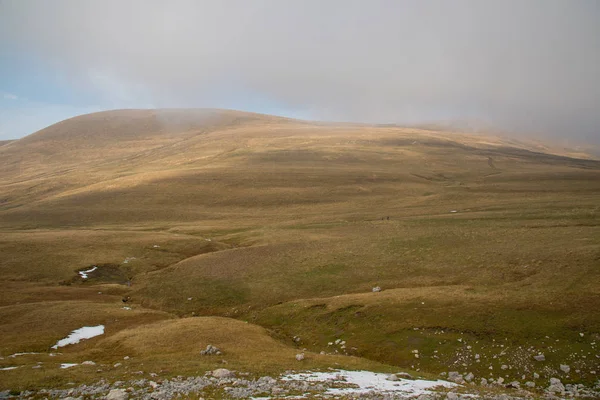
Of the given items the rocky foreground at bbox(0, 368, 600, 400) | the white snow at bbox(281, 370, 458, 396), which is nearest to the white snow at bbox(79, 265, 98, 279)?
the rocky foreground at bbox(0, 368, 600, 400)

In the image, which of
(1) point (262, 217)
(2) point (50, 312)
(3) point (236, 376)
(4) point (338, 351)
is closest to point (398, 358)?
(4) point (338, 351)

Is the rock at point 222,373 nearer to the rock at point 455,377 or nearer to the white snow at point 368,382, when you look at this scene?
the white snow at point 368,382

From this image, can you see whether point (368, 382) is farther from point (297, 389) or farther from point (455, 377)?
point (455, 377)

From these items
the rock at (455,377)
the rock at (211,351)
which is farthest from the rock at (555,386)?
the rock at (211,351)

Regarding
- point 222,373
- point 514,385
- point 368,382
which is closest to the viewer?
point 368,382

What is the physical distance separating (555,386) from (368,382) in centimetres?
1185

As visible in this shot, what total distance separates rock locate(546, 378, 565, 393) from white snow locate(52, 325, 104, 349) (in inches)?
1446

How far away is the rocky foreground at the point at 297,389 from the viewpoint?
21547 mm

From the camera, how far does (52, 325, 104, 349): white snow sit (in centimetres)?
3709

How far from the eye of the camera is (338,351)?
36094 millimetres

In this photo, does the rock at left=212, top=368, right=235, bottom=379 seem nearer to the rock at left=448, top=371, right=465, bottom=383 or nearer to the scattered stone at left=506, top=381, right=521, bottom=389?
the rock at left=448, top=371, right=465, bottom=383

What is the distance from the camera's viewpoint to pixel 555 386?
26281mm

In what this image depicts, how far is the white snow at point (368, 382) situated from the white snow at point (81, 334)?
Answer: 2263cm

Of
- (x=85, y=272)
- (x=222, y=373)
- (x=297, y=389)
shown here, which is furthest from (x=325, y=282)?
(x=85, y=272)
